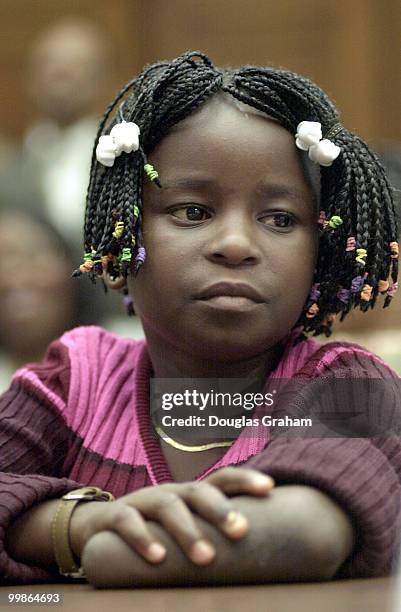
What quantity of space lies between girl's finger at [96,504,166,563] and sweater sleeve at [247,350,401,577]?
0.50 ft

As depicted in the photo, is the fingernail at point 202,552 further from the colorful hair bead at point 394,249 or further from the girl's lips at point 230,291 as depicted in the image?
the colorful hair bead at point 394,249

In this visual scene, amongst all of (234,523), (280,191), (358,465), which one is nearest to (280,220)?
(280,191)

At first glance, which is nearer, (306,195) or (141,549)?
(141,549)

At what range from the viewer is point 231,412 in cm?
154

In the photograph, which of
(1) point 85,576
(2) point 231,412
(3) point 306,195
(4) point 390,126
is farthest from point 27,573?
(4) point 390,126

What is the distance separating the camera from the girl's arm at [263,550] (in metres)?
1.15

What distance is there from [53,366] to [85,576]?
46 cm

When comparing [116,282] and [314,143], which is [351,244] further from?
[116,282]

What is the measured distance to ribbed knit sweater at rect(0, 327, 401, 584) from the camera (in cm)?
122

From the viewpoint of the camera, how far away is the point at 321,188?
153cm

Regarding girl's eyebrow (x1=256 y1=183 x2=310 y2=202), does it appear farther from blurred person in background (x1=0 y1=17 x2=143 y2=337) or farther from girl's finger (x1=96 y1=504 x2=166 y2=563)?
blurred person in background (x1=0 y1=17 x2=143 y2=337)

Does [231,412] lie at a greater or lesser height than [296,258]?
lesser

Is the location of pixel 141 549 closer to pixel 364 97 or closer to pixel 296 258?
pixel 296 258

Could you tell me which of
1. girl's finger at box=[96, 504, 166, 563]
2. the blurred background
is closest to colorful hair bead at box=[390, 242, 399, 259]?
girl's finger at box=[96, 504, 166, 563]
